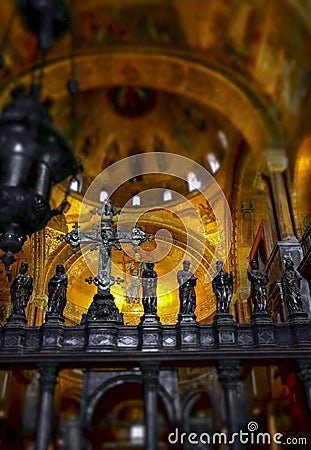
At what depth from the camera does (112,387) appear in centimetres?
802

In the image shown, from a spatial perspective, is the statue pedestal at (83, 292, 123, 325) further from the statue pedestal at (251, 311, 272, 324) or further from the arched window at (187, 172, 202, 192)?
the arched window at (187, 172, 202, 192)

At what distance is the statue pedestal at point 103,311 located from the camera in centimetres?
870

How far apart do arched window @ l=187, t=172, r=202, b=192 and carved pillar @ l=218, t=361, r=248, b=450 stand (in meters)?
10.3

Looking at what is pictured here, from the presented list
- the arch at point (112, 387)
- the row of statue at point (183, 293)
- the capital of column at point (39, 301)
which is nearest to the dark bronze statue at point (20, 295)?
the row of statue at point (183, 293)

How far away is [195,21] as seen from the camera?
13.3m

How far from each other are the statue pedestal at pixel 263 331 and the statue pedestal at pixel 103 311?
9.00ft

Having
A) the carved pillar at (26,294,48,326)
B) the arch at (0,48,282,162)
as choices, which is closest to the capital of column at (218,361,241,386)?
the arch at (0,48,282,162)

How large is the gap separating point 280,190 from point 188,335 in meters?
5.26

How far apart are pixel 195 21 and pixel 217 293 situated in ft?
29.1

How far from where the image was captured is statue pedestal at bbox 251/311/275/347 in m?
8.43

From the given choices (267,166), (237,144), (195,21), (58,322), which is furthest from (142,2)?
(58,322)

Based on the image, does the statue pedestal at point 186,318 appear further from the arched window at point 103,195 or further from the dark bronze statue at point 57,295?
the arched window at point 103,195

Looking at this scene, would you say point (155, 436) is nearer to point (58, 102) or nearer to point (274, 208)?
point (274, 208)

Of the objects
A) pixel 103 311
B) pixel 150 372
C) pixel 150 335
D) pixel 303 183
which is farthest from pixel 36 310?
pixel 303 183
